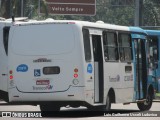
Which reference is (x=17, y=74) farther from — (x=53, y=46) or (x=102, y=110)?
(x=102, y=110)

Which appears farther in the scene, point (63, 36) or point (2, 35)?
point (2, 35)

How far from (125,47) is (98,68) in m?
2.59

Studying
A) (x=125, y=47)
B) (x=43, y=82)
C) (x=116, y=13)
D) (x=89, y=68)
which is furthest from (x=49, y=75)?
(x=116, y=13)

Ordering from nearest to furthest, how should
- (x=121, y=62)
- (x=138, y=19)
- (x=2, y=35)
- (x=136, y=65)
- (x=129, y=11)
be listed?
(x=121, y=62) → (x=136, y=65) → (x=2, y=35) → (x=138, y=19) → (x=129, y=11)

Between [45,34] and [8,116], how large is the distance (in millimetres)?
2407

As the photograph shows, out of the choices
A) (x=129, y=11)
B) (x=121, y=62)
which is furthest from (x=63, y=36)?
(x=129, y=11)

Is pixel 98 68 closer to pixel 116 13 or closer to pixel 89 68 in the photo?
pixel 89 68

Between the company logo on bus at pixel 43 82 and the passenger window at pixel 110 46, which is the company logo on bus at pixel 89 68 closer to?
the company logo on bus at pixel 43 82

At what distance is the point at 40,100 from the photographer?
21.1 m

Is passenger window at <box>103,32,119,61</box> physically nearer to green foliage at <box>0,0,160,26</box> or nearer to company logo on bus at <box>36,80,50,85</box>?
company logo on bus at <box>36,80,50,85</box>

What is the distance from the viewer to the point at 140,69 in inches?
1026

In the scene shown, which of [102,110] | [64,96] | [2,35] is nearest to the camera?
[64,96]

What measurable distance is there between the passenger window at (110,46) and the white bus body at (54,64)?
2.06ft

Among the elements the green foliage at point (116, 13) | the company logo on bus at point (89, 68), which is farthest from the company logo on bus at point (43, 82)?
the green foliage at point (116, 13)
